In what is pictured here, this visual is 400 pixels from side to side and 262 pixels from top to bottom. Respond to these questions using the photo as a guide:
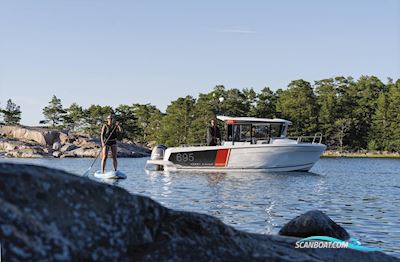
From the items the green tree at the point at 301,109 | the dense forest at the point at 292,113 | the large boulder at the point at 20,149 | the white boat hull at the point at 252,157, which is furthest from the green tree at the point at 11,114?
the white boat hull at the point at 252,157

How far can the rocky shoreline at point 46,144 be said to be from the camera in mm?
67912

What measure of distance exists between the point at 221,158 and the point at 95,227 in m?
23.9

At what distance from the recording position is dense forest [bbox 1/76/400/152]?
8425 cm

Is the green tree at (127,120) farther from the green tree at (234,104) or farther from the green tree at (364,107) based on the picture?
the green tree at (364,107)

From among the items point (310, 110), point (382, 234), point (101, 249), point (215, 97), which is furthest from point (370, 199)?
point (310, 110)

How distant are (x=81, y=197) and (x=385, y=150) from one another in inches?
3658

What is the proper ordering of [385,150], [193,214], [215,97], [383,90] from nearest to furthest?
[193,214] < [215,97] < [385,150] < [383,90]

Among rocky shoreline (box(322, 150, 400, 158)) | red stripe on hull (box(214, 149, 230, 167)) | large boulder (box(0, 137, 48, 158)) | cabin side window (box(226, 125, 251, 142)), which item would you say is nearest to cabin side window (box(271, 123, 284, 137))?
cabin side window (box(226, 125, 251, 142))

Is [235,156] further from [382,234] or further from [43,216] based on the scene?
[43,216]

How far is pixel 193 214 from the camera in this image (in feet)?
12.0

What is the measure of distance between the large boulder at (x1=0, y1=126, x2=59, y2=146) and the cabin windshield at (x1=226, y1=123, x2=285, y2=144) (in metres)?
51.7

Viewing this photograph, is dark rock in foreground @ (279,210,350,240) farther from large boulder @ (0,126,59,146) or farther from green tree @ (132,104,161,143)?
green tree @ (132,104,161,143)

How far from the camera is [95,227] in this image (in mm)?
2908

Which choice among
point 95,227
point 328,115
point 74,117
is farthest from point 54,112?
point 95,227
